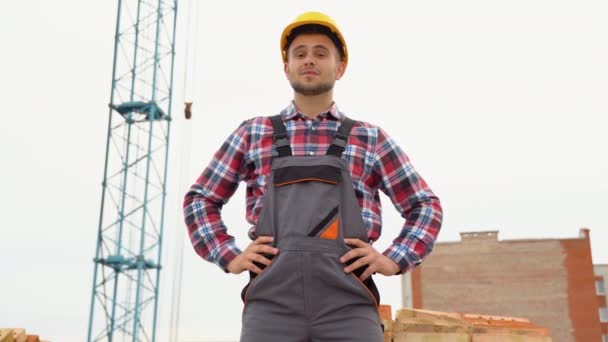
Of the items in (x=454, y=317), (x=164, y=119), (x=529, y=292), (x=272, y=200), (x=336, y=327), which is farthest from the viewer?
(x=529, y=292)

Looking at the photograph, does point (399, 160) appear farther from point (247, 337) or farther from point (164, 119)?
point (164, 119)

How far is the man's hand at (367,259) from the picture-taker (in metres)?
1.87

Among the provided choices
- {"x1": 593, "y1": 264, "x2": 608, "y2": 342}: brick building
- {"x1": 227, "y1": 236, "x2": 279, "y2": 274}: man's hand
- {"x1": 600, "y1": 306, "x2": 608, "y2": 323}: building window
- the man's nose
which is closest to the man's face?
the man's nose

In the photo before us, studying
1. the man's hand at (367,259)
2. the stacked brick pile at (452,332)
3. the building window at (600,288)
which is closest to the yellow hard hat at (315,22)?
the man's hand at (367,259)

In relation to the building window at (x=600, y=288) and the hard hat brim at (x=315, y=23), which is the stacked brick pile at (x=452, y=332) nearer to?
the hard hat brim at (x=315, y=23)

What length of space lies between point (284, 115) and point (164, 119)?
22.3 meters

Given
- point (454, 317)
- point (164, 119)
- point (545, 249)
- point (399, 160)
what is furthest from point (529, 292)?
point (399, 160)

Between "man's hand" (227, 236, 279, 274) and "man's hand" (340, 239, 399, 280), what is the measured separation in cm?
23

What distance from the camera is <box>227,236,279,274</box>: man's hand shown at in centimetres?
188

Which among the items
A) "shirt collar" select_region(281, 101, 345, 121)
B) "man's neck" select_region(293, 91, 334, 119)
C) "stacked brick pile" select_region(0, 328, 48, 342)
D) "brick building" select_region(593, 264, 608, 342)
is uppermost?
"brick building" select_region(593, 264, 608, 342)

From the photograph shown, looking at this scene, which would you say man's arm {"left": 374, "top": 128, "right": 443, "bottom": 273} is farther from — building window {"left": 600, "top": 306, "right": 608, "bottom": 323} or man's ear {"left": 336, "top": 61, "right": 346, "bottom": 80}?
building window {"left": 600, "top": 306, "right": 608, "bottom": 323}

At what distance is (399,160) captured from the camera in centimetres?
217

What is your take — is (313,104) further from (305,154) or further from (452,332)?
(452,332)

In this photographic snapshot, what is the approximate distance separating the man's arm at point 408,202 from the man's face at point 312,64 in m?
0.28
